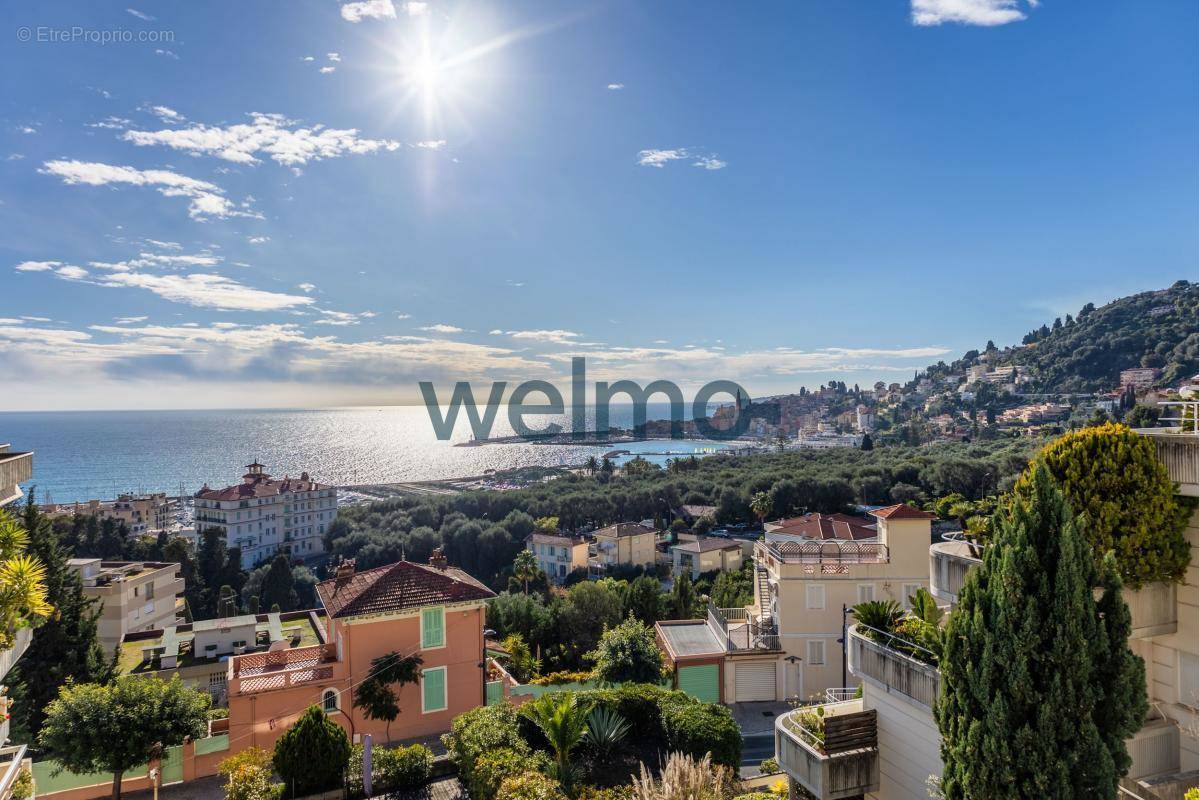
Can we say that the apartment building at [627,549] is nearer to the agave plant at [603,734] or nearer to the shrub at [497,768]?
the agave plant at [603,734]

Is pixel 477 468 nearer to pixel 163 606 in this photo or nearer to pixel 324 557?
pixel 324 557

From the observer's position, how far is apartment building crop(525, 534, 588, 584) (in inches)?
1741

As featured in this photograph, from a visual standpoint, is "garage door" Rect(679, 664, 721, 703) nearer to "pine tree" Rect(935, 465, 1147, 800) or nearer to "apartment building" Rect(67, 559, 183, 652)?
"pine tree" Rect(935, 465, 1147, 800)

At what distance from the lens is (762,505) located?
4853 cm

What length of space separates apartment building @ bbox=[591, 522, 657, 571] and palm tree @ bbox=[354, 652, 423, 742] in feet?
108

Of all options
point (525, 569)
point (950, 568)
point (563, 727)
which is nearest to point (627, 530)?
point (525, 569)

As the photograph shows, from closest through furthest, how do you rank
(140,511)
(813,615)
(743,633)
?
1. (813,615)
2. (743,633)
3. (140,511)

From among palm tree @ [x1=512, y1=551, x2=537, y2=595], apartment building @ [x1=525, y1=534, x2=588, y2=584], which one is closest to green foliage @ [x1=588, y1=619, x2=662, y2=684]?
palm tree @ [x1=512, y1=551, x2=537, y2=595]

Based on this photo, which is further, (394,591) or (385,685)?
(394,591)

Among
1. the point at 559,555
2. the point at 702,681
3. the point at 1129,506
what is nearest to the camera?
the point at 1129,506

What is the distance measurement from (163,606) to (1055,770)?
35818 millimetres

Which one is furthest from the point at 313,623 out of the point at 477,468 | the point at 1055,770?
the point at 477,468

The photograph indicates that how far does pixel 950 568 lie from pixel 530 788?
5.56m

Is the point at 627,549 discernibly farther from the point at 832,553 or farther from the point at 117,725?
the point at 117,725
